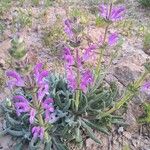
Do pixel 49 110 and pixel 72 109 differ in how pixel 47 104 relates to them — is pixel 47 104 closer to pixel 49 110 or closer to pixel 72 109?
pixel 49 110

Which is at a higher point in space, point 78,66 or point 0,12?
point 78,66

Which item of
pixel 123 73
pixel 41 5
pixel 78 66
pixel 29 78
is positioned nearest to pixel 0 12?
pixel 41 5

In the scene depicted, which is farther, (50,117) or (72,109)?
(72,109)

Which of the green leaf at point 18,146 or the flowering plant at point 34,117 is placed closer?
the flowering plant at point 34,117

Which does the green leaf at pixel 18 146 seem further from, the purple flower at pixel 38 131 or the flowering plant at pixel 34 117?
the purple flower at pixel 38 131

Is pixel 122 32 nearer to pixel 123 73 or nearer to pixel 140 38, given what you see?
pixel 140 38

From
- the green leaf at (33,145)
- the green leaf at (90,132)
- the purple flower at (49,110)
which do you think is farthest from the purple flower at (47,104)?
the green leaf at (90,132)

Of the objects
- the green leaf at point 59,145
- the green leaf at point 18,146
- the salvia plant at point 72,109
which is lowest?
the green leaf at point 18,146

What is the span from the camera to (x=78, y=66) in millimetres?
3609

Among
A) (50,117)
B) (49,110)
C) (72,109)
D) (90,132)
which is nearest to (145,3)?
(72,109)

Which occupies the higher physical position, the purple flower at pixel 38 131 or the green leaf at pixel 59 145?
the purple flower at pixel 38 131

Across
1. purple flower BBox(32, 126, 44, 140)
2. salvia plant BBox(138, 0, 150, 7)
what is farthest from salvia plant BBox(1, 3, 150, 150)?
salvia plant BBox(138, 0, 150, 7)

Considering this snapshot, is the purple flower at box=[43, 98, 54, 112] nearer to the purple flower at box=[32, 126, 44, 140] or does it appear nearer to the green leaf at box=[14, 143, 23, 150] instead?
the purple flower at box=[32, 126, 44, 140]

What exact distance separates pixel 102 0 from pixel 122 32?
1.01 m
